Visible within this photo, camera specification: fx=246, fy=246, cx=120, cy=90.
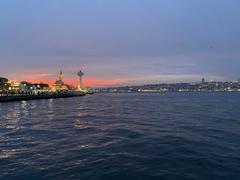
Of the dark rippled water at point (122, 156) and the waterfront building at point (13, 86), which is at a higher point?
the waterfront building at point (13, 86)

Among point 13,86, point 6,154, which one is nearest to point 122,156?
point 6,154

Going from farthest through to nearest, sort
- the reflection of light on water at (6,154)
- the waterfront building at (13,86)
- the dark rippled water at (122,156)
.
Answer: the waterfront building at (13,86), the reflection of light on water at (6,154), the dark rippled water at (122,156)

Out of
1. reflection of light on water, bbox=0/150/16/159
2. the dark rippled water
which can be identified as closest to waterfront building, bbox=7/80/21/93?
the dark rippled water

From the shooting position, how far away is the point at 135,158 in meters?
16.0

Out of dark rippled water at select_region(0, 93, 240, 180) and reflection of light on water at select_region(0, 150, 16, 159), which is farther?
reflection of light on water at select_region(0, 150, 16, 159)

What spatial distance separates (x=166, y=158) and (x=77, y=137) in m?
10.6

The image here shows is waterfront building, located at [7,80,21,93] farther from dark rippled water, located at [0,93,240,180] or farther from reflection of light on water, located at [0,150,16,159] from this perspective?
reflection of light on water, located at [0,150,16,159]

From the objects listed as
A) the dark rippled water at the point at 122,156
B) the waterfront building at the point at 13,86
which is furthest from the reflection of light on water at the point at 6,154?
the waterfront building at the point at 13,86

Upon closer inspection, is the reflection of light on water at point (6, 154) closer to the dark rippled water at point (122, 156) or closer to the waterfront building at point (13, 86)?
the dark rippled water at point (122, 156)

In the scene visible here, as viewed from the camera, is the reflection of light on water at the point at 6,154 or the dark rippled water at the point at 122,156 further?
the reflection of light on water at the point at 6,154

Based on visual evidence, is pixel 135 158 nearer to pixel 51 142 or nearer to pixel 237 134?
pixel 51 142

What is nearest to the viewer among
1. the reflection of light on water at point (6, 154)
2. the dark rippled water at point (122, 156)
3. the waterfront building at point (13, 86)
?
the dark rippled water at point (122, 156)

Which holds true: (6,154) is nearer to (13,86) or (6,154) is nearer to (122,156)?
(122,156)

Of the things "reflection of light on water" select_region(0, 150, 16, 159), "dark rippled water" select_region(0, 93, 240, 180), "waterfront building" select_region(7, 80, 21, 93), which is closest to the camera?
"dark rippled water" select_region(0, 93, 240, 180)
